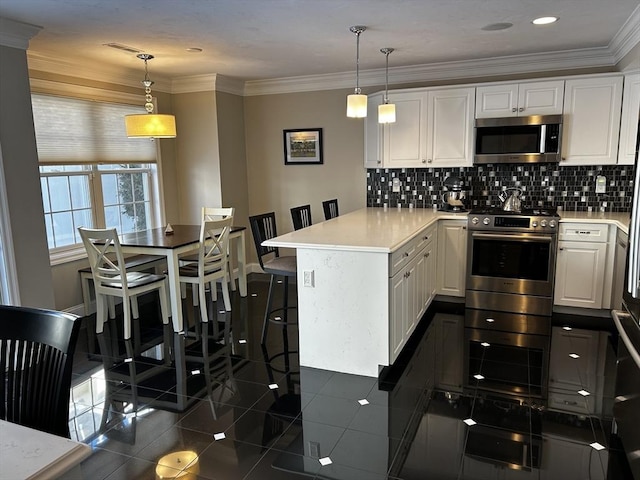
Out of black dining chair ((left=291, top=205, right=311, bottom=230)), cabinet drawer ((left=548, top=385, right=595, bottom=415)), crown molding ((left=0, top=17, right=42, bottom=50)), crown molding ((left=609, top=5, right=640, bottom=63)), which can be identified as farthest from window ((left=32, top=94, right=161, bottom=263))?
crown molding ((left=609, top=5, right=640, bottom=63))

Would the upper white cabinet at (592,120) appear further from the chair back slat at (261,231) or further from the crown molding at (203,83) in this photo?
the crown molding at (203,83)

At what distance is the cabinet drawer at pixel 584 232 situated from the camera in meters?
4.15

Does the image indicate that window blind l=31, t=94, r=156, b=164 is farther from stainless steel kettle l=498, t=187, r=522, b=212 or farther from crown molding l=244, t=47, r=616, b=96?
stainless steel kettle l=498, t=187, r=522, b=212

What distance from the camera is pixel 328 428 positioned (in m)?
2.59

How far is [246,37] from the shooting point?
373 cm

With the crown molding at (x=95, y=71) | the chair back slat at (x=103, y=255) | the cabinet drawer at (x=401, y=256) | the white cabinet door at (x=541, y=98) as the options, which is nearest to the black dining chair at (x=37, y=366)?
the cabinet drawer at (x=401, y=256)

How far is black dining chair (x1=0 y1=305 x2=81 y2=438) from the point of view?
1.44 meters

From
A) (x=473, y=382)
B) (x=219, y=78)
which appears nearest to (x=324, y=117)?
(x=219, y=78)

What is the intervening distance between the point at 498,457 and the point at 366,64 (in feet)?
13.0

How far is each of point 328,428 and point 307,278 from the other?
1044 mm

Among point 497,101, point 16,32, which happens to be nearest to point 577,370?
point 497,101

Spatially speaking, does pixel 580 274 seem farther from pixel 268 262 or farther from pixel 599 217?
pixel 268 262

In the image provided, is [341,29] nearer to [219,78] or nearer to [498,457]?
[219,78]

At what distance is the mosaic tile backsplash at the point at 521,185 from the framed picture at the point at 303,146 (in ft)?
2.40
